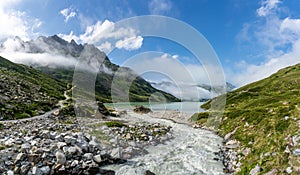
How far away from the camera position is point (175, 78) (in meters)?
36.4

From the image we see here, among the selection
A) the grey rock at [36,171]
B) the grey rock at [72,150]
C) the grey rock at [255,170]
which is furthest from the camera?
the grey rock at [72,150]

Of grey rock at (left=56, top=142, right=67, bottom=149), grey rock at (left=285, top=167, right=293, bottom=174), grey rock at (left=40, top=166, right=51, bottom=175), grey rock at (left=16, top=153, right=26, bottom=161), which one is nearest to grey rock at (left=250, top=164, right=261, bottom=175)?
grey rock at (left=285, top=167, right=293, bottom=174)

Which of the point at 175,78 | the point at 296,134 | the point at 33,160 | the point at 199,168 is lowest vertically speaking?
the point at 199,168

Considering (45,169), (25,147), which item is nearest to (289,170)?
(45,169)

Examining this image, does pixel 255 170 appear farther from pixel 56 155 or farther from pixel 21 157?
pixel 21 157

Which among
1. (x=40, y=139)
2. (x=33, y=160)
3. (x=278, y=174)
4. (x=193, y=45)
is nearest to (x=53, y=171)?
(x=33, y=160)

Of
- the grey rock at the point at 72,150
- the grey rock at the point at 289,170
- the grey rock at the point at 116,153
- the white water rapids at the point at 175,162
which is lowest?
the white water rapids at the point at 175,162

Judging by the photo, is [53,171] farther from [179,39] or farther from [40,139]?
[179,39]

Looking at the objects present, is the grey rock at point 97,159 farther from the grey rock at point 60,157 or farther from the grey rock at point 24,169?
the grey rock at point 24,169

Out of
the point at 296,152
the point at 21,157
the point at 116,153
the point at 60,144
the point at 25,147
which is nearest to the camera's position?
the point at 296,152

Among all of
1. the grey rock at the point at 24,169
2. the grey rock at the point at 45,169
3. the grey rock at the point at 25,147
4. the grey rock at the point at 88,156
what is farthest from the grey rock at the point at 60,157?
the grey rock at the point at 25,147

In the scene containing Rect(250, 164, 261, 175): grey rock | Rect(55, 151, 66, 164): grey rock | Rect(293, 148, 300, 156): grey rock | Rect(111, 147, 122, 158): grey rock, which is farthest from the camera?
Rect(111, 147, 122, 158): grey rock

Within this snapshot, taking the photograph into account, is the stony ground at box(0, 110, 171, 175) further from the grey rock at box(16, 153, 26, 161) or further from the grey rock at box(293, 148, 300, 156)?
the grey rock at box(293, 148, 300, 156)

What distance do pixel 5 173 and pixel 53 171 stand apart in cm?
284
